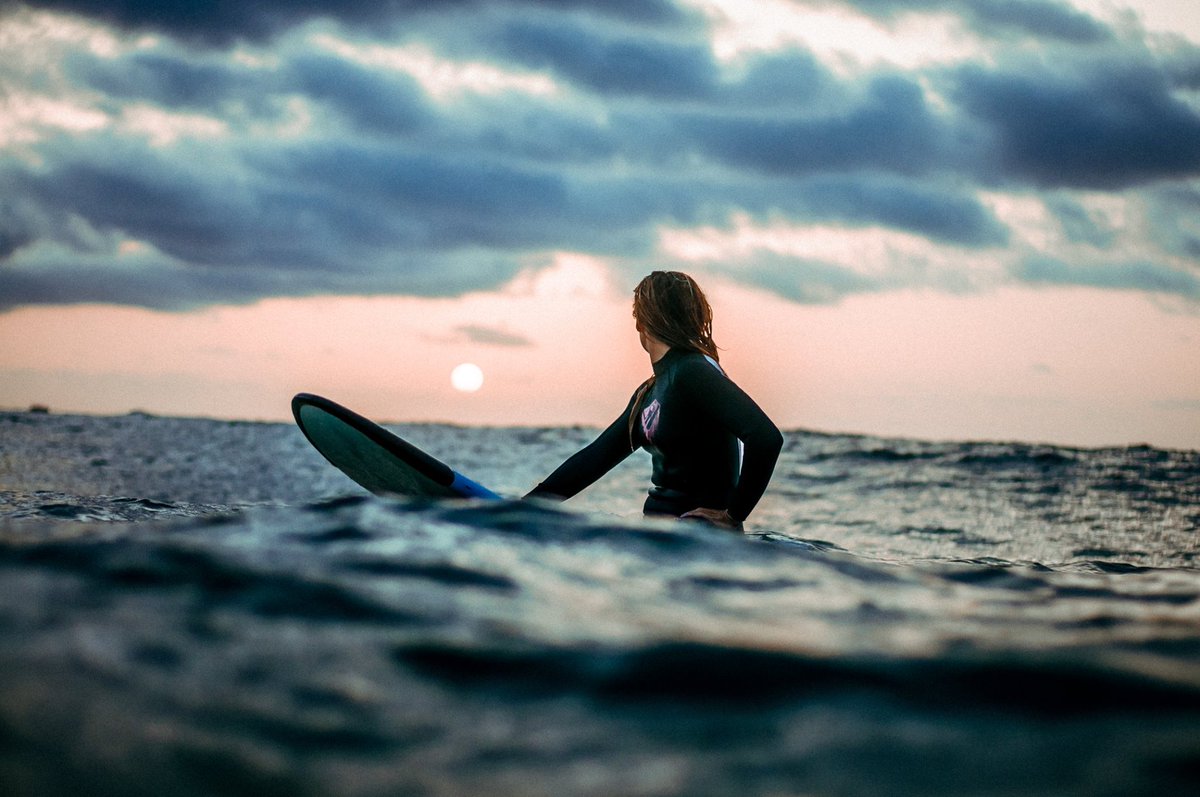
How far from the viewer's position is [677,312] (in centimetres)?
426

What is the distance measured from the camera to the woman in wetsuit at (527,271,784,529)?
13.3ft

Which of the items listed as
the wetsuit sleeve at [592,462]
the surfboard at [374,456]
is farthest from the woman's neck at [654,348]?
the surfboard at [374,456]

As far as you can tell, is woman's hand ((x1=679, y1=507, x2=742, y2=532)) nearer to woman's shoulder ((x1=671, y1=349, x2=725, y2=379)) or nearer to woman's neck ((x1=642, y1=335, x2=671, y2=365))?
woman's shoulder ((x1=671, y1=349, x2=725, y2=379))

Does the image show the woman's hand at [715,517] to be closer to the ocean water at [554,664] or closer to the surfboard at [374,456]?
the ocean water at [554,664]

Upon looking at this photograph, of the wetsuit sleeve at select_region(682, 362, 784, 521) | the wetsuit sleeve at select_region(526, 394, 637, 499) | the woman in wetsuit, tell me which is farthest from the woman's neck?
the wetsuit sleeve at select_region(526, 394, 637, 499)

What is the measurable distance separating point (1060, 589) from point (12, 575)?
9.35 feet

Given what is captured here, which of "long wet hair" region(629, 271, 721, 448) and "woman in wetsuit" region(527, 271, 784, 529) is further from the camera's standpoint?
"long wet hair" region(629, 271, 721, 448)

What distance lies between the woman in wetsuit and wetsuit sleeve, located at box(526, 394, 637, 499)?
0.36m

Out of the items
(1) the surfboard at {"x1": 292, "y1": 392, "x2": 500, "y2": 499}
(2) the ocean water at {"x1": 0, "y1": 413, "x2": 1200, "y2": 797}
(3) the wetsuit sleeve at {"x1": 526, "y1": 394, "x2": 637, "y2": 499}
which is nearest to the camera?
(2) the ocean water at {"x1": 0, "y1": 413, "x2": 1200, "y2": 797}

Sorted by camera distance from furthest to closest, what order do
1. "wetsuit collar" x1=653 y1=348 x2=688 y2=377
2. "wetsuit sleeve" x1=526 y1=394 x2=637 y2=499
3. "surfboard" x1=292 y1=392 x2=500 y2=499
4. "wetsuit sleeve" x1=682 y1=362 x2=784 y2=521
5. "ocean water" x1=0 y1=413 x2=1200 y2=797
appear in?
"wetsuit sleeve" x1=526 y1=394 x2=637 y2=499, "surfboard" x1=292 y1=392 x2=500 y2=499, "wetsuit collar" x1=653 y1=348 x2=688 y2=377, "wetsuit sleeve" x1=682 y1=362 x2=784 y2=521, "ocean water" x1=0 y1=413 x2=1200 y2=797

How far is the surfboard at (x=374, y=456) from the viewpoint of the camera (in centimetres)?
460

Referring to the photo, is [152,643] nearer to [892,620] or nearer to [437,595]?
[437,595]

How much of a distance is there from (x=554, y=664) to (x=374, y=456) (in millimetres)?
3113

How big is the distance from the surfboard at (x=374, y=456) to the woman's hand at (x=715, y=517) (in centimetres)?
89
